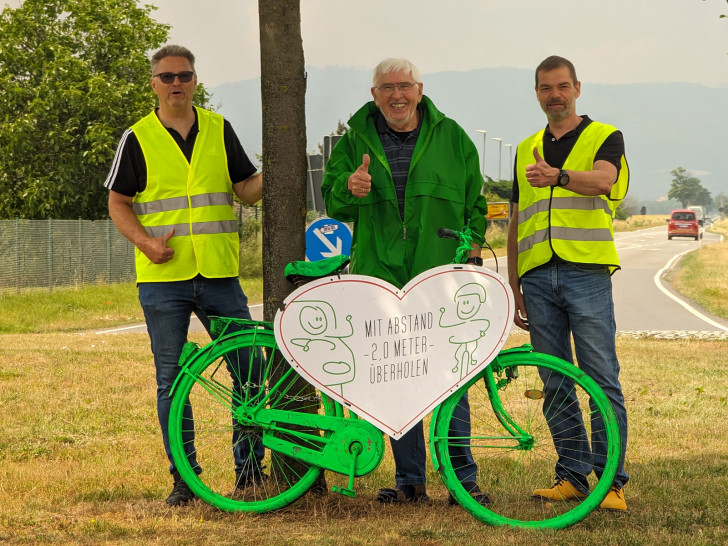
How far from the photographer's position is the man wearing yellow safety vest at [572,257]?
4504 mm

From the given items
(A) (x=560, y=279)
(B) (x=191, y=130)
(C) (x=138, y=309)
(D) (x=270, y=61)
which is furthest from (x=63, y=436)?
(C) (x=138, y=309)

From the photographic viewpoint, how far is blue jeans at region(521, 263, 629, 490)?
14.8 feet

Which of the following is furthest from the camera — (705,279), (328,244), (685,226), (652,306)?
(685,226)

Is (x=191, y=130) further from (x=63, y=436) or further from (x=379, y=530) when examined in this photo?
(x=63, y=436)

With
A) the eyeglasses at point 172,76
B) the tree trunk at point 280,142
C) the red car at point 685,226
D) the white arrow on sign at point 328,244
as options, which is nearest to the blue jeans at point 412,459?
the tree trunk at point 280,142

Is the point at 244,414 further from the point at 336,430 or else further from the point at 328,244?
the point at 328,244

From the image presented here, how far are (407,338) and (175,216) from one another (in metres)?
1.30

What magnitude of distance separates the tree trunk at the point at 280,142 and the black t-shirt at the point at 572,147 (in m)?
1.13

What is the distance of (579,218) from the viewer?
14.8 feet

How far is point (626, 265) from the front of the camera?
38406 mm

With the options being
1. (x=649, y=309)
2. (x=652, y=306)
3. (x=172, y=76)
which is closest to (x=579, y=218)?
(x=172, y=76)

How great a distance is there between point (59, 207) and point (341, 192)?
91.5 ft

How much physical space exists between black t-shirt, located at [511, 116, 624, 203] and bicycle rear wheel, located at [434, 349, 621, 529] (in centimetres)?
95

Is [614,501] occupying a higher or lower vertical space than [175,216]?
lower
